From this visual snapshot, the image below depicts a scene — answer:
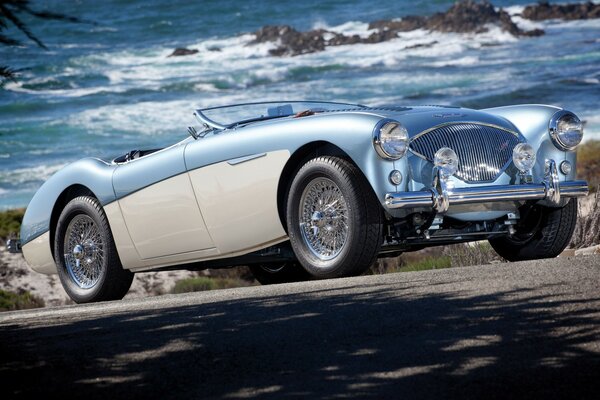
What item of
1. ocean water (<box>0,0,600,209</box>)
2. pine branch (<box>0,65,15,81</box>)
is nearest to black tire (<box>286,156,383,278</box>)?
pine branch (<box>0,65,15,81</box>)

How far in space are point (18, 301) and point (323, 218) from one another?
948 centimetres

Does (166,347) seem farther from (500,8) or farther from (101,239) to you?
(500,8)

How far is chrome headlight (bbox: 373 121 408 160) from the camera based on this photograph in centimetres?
735

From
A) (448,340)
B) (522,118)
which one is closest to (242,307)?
(448,340)

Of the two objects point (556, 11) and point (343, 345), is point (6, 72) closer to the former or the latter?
point (343, 345)

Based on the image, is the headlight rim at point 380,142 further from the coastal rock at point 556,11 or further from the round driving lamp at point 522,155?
the coastal rock at point 556,11

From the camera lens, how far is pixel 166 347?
5344 mm

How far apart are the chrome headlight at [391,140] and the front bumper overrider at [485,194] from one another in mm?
252

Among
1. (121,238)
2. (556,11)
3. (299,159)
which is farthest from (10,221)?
(556,11)

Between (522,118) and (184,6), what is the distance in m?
40.9

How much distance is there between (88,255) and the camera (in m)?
9.70

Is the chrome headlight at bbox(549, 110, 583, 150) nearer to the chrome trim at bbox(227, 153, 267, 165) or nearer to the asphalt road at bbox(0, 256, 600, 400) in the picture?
the asphalt road at bbox(0, 256, 600, 400)

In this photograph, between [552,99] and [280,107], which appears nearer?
[280,107]

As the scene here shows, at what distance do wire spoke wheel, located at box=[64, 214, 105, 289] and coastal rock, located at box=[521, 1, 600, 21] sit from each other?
3547cm
